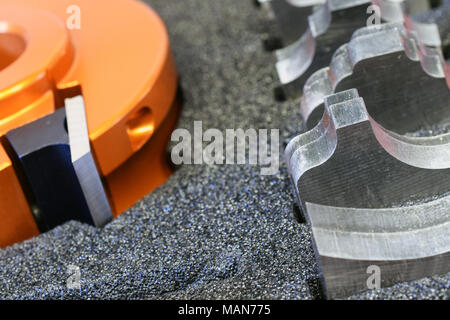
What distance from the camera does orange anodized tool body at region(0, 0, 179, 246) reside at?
0.64 metres

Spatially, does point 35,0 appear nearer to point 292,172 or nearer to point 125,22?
point 125,22

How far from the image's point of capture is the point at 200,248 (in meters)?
0.59

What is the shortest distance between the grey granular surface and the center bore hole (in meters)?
0.21

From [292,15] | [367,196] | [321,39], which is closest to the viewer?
[367,196]

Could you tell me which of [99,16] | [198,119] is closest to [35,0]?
[99,16]

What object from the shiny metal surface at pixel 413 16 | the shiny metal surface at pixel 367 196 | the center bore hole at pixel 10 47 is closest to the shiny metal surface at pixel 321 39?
the shiny metal surface at pixel 413 16

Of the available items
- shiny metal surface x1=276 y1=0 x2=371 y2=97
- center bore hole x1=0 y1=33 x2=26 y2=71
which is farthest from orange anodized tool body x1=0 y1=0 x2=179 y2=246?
shiny metal surface x1=276 y1=0 x2=371 y2=97

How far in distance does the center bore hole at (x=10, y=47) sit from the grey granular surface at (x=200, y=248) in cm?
21

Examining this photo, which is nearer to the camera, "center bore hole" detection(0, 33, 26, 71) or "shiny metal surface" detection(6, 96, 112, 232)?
"shiny metal surface" detection(6, 96, 112, 232)

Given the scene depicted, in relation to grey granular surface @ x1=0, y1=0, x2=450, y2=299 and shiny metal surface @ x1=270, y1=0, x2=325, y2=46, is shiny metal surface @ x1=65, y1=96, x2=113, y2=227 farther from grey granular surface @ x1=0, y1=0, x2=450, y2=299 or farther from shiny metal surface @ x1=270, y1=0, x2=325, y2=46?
shiny metal surface @ x1=270, y1=0, x2=325, y2=46

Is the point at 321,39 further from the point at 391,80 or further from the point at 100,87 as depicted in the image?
the point at 100,87

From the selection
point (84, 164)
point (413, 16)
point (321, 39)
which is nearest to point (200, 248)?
point (84, 164)

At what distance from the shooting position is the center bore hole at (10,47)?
0.73 m

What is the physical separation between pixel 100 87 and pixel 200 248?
0.20m
